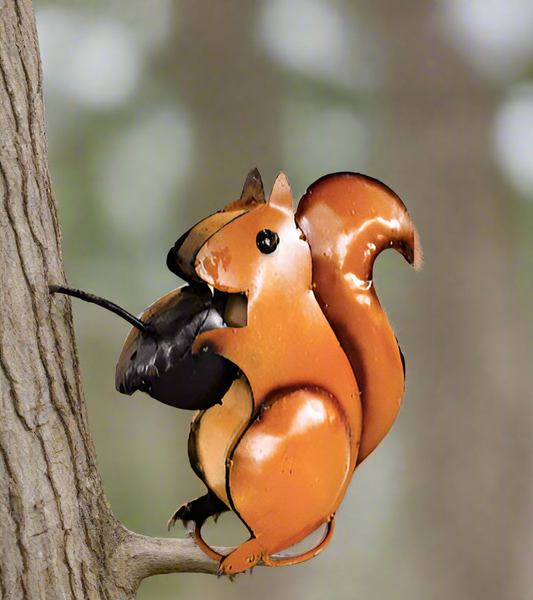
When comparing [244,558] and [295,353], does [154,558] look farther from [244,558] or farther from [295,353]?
[295,353]

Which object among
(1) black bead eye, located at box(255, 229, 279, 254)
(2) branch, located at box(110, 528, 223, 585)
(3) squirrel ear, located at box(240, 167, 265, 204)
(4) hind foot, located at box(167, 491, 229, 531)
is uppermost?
(3) squirrel ear, located at box(240, 167, 265, 204)

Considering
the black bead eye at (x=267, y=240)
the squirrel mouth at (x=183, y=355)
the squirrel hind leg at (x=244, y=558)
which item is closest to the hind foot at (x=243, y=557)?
the squirrel hind leg at (x=244, y=558)

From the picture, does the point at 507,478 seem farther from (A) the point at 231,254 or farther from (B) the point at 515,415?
(A) the point at 231,254

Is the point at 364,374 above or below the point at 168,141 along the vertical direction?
below

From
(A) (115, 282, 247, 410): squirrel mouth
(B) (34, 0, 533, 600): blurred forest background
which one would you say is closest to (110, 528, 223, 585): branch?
(A) (115, 282, 247, 410): squirrel mouth

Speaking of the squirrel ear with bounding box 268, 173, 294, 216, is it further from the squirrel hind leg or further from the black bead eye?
the squirrel hind leg

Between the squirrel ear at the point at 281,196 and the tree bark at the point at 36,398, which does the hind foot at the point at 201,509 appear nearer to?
the tree bark at the point at 36,398

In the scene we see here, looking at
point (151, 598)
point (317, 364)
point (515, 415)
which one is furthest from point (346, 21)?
point (151, 598)

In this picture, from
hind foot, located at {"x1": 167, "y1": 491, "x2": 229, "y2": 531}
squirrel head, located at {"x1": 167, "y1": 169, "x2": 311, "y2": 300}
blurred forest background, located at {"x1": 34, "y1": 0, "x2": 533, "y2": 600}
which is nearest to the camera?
squirrel head, located at {"x1": 167, "y1": 169, "x2": 311, "y2": 300}
